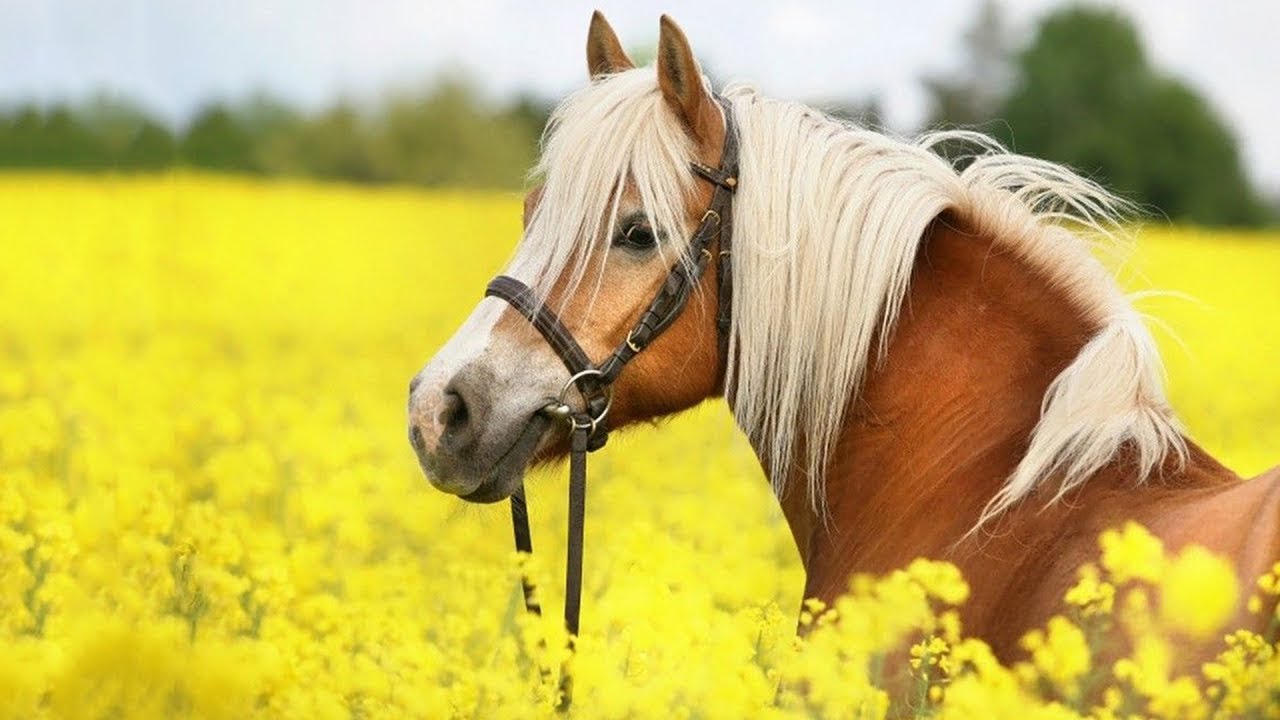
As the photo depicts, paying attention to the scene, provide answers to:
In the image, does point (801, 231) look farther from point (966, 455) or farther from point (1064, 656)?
point (1064, 656)

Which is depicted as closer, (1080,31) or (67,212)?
(67,212)

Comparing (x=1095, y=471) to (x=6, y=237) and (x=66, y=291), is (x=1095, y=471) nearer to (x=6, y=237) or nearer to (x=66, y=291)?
(x=66, y=291)

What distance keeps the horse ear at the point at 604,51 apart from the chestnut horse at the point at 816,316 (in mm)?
372

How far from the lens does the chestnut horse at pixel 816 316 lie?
418 centimetres

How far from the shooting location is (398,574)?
19.5 feet

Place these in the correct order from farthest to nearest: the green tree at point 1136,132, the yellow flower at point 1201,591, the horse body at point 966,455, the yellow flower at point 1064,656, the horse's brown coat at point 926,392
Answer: the green tree at point 1136,132, the horse's brown coat at point 926,392, the horse body at point 966,455, the yellow flower at point 1064,656, the yellow flower at point 1201,591

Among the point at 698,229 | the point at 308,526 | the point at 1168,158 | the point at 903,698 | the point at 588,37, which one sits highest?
the point at 588,37

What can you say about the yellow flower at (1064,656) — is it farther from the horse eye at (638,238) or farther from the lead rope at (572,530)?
the horse eye at (638,238)

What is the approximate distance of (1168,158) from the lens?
44281 millimetres

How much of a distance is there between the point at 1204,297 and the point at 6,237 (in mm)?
16859

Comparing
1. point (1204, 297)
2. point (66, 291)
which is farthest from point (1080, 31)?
point (66, 291)

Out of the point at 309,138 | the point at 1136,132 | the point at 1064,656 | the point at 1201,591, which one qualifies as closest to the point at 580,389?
the point at 1064,656

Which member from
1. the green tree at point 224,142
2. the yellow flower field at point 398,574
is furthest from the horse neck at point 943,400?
the green tree at point 224,142

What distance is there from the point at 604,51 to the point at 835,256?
112 centimetres
